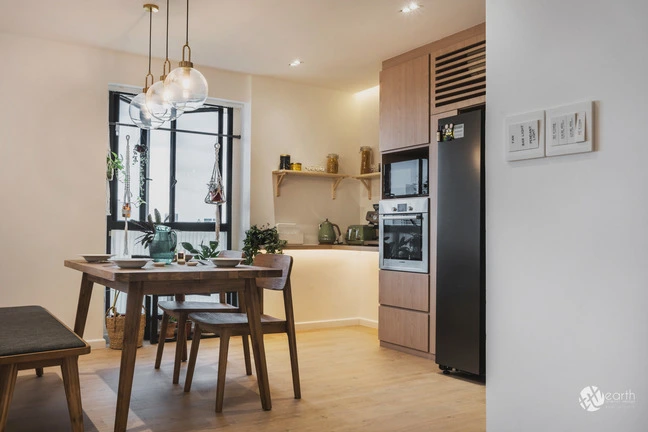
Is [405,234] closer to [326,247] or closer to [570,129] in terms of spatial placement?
[326,247]

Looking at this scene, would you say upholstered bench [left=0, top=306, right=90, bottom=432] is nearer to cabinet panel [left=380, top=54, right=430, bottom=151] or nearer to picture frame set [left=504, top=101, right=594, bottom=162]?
picture frame set [left=504, top=101, right=594, bottom=162]

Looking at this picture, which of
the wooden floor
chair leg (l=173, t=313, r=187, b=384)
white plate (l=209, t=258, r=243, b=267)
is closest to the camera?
the wooden floor

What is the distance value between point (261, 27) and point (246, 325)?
231 centimetres

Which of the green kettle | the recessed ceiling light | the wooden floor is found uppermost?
the recessed ceiling light

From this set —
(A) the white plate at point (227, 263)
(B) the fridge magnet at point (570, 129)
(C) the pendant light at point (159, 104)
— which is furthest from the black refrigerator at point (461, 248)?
(B) the fridge magnet at point (570, 129)

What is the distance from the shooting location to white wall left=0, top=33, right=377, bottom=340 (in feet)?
14.1

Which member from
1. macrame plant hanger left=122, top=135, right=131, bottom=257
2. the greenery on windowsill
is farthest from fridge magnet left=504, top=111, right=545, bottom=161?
macrame plant hanger left=122, top=135, right=131, bottom=257

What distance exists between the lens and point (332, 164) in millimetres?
5801

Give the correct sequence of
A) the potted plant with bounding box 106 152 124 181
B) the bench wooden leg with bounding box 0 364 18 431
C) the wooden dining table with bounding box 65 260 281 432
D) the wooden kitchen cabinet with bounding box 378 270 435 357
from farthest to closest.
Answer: the potted plant with bounding box 106 152 124 181 → the wooden kitchen cabinet with bounding box 378 270 435 357 → the wooden dining table with bounding box 65 260 281 432 → the bench wooden leg with bounding box 0 364 18 431

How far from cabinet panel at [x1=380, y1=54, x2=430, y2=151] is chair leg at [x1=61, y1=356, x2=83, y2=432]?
9.85 feet

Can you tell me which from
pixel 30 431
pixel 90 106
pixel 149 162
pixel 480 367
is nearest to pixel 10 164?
pixel 90 106

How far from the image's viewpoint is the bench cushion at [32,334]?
219 centimetres

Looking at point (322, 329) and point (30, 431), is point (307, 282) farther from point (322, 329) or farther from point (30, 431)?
point (30, 431)
